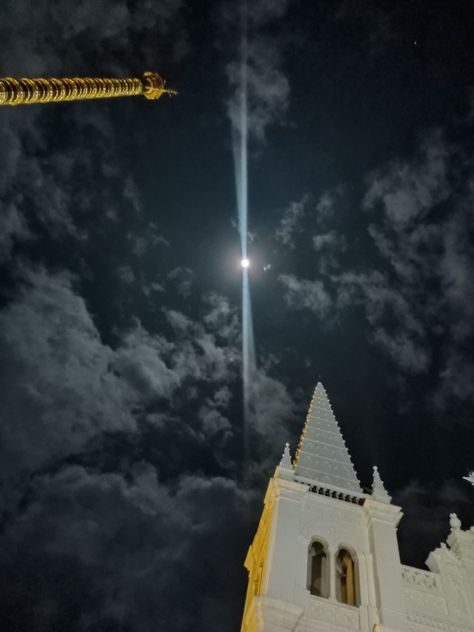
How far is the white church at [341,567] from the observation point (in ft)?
57.4

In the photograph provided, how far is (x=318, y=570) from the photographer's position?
2062 centimetres

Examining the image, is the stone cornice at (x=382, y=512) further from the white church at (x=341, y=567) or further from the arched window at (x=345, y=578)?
the arched window at (x=345, y=578)

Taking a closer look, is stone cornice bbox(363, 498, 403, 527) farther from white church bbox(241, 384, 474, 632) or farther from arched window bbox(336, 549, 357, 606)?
arched window bbox(336, 549, 357, 606)

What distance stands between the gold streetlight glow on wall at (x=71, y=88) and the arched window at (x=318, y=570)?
1917cm

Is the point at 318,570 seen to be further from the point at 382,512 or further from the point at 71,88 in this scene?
the point at 71,88

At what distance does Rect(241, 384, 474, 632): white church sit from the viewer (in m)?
Answer: 17.5

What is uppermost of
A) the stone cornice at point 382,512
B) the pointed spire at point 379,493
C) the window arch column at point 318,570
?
the pointed spire at point 379,493

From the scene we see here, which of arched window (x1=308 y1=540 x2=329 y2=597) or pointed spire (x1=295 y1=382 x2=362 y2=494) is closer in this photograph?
arched window (x1=308 y1=540 x2=329 y2=597)

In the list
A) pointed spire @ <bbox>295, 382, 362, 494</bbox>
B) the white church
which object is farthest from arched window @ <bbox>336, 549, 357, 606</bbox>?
pointed spire @ <bbox>295, 382, 362, 494</bbox>

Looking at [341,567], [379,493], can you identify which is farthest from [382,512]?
[341,567]

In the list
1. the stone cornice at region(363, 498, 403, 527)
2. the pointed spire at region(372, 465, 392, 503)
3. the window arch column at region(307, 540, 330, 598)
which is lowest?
the window arch column at region(307, 540, 330, 598)

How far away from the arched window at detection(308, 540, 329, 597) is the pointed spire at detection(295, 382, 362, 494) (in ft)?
9.34

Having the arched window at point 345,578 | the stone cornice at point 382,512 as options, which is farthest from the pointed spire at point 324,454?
the arched window at point 345,578

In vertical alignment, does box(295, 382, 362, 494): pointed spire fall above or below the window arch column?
above
